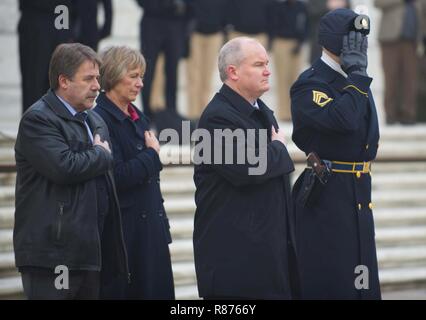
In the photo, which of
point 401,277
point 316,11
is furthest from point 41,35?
point 316,11

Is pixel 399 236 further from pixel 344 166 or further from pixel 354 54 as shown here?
pixel 354 54

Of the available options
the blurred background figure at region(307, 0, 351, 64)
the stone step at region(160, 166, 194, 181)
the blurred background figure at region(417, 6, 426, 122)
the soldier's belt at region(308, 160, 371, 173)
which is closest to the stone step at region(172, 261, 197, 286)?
the stone step at region(160, 166, 194, 181)

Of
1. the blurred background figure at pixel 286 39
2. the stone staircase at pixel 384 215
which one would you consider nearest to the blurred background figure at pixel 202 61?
the blurred background figure at pixel 286 39

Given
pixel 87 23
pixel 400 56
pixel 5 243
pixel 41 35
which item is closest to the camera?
pixel 5 243

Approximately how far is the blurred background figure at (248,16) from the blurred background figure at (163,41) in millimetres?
1418

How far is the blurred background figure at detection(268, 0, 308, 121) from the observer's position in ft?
37.2

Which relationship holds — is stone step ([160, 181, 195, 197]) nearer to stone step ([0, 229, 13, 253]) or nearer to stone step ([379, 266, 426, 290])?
stone step ([0, 229, 13, 253])

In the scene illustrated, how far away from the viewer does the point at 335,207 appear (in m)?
5.38

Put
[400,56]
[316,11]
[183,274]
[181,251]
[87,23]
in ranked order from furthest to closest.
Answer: [316,11] → [400,56] → [87,23] → [181,251] → [183,274]

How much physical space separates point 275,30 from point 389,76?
1320 millimetres

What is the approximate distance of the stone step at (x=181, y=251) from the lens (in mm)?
7688

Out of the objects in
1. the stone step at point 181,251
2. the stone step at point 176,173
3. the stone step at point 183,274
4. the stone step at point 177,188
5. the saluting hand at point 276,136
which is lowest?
the stone step at point 183,274

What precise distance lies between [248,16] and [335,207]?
19.3ft

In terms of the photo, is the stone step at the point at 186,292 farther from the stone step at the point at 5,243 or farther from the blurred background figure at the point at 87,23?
the blurred background figure at the point at 87,23
